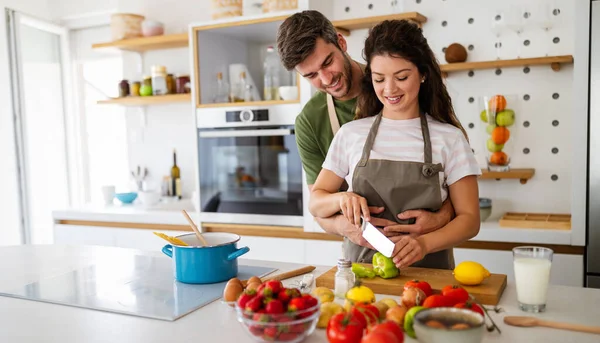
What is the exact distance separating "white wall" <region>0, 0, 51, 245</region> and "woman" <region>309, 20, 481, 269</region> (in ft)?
9.82

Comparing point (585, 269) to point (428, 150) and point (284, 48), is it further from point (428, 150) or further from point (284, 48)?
point (284, 48)

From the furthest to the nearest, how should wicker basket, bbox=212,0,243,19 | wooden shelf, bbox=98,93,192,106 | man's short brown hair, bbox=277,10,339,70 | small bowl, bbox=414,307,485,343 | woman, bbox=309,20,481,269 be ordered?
wooden shelf, bbox=98,93,192,106, wicker basket, bbox=212,0,243,19, man's short brown hair, bbox=277,10,339,70, woman, bbox=309,20,481,269, small bowl, bbox=414,307,485,343

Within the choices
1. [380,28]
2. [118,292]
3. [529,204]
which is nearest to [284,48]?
[380,28]

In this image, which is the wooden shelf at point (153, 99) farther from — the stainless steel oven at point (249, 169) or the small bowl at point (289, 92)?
the small bowl at point (289, 92)

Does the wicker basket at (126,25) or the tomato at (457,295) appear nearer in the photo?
the tomato at (457,295)

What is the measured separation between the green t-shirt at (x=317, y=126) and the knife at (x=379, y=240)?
578 mm

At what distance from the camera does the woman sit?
5.02ft

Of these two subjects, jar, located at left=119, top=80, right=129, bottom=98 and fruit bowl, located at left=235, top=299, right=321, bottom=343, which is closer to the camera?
fruit bowl, located at left=235, top=299, right=321, bottom=343

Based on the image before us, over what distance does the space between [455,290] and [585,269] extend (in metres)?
1.53

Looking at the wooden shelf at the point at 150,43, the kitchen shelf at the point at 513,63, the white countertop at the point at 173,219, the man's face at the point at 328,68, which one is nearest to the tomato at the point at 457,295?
the man's face at the point at 328,68

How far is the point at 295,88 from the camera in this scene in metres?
3.05

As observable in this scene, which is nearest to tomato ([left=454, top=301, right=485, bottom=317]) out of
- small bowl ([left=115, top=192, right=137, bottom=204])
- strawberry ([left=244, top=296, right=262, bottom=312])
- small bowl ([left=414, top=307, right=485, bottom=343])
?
small bowl ([left=414, top=307, right=485, bottom=343])

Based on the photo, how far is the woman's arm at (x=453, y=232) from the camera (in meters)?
1.42

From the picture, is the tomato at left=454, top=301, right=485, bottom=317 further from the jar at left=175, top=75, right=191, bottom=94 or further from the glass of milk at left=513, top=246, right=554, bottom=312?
the jar at left=175, top=75, right=191, bottom=94
